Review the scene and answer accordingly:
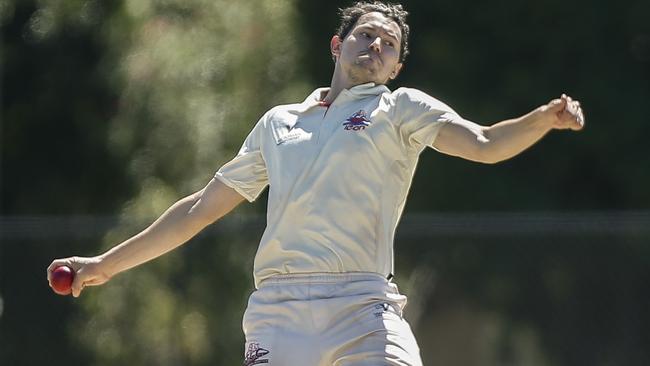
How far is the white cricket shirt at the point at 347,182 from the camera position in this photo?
12.1 ft

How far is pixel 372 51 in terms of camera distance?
3.93 meters

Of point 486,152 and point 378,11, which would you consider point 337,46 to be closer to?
point 378,11

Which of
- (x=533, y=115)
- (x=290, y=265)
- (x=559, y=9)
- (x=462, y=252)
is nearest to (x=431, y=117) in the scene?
(x=533, y=115)

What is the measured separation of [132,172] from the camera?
905 cm

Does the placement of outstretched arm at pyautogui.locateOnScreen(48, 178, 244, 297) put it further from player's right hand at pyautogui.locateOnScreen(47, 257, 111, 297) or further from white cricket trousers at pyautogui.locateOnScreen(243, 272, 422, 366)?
white cricket trousers at pyautogui.locateOnScreen(243, 272, 422, 366)

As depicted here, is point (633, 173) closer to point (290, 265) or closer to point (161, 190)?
point (161, 190)

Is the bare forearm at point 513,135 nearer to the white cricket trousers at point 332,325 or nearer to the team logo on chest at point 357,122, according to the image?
the team logo on chest at point 357,122

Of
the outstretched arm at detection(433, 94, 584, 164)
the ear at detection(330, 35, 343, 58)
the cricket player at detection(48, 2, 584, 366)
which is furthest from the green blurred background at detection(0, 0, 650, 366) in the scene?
the outstretched arm at detection(433, 94, 584, 164)

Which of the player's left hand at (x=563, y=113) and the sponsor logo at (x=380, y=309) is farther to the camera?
the sponsor logo at (x=380, y=309)

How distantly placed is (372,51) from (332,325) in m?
0.88

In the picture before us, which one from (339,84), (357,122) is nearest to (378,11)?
(339,84)

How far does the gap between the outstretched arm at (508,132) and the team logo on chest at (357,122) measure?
0.22 meters

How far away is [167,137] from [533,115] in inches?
221

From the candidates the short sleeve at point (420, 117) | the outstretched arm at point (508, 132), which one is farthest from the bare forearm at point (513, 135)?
the short sleeve at point (420, 117)
